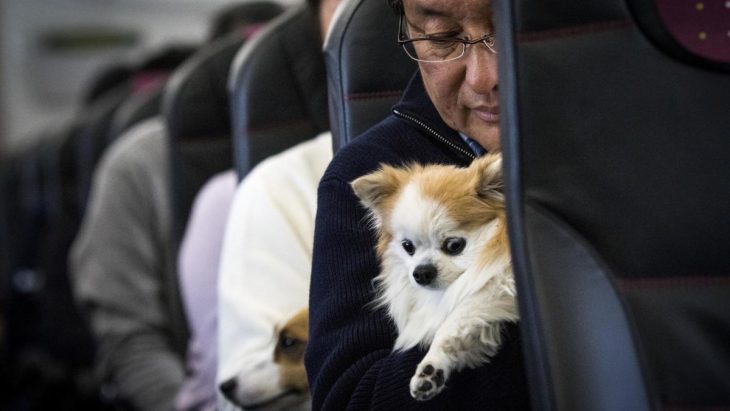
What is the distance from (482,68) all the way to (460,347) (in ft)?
0.87

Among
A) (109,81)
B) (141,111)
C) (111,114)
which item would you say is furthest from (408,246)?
(109,81)

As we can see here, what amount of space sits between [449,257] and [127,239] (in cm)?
157

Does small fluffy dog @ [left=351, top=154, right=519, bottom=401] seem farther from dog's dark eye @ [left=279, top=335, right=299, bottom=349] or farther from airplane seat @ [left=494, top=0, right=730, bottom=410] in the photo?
dog's dark eye @ [left=279, top=335, right=299, bottom=349]

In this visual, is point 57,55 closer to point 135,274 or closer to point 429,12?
point 135,274

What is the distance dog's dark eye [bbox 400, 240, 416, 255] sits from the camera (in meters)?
0.98

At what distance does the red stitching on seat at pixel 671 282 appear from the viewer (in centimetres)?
81

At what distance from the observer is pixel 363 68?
3.87 ft

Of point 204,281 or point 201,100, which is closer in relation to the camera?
point 204,281

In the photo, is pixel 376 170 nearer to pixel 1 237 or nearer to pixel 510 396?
pixel 510 396

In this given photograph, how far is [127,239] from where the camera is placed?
2.38 meters

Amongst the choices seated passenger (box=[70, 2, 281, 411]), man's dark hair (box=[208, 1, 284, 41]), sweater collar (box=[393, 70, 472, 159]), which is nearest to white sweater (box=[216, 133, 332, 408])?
sweater collar (box=[393, 70, 472, 159])

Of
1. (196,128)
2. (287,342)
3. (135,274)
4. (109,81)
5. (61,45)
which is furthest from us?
(61,45)

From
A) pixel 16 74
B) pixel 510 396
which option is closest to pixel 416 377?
pixel 510 396

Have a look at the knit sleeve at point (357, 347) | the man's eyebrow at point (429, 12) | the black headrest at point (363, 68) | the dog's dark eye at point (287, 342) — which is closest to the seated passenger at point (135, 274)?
the dog's dark eye at point (287, 342)
